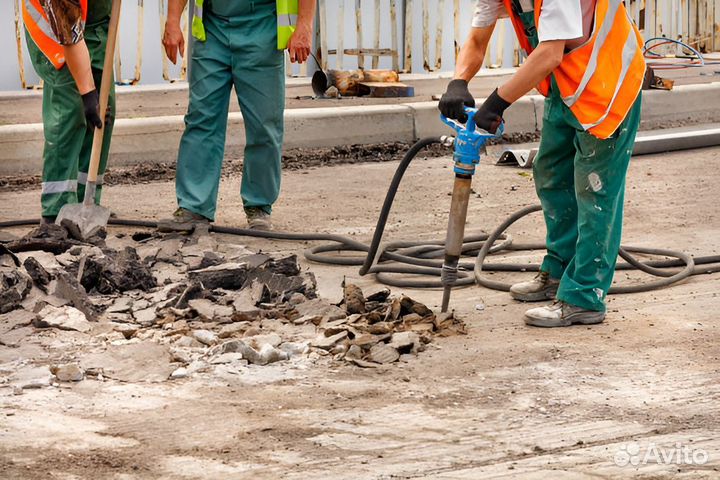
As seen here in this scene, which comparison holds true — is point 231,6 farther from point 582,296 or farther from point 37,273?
point 582,296

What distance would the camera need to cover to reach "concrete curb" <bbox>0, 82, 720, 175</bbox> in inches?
333

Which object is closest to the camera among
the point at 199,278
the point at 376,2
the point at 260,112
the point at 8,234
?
the point at 199,278

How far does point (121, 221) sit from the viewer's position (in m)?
6.94

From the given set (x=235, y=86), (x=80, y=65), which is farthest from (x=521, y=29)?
(x=80, y=65)

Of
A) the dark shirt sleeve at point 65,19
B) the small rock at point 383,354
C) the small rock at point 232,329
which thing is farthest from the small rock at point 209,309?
the dark shirt sleeve at point 65,19

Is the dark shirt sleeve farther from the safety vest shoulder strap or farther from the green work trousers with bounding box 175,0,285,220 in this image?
the safety vest shoulder strap

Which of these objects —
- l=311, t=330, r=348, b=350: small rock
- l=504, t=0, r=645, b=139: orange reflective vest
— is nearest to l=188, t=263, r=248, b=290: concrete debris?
l=311, t=330, r=348, b=350: small rock

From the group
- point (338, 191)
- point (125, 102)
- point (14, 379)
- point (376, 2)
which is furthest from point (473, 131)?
point (376, 2)

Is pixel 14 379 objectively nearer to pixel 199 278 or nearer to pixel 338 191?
pixel 199 278

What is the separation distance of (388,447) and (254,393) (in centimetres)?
69

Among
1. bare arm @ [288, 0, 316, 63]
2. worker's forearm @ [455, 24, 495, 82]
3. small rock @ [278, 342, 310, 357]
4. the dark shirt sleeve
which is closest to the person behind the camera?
small rock @ [278, 342, 310, 357]

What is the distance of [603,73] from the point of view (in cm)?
472

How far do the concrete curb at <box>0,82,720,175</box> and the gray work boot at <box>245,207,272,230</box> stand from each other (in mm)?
2087

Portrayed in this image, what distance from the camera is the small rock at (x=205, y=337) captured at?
4660 millimetres
